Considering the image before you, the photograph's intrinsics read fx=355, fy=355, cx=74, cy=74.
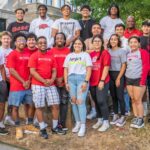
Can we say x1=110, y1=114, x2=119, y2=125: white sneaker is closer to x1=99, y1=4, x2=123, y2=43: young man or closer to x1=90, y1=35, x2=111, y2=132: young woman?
x1=90, y1=35, x2=111, y2=132: young woman

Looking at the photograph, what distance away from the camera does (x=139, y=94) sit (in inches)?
272

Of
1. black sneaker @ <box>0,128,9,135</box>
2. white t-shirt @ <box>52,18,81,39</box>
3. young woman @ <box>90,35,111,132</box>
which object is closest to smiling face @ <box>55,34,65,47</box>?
young woman @ <box>90,35,111,132</box>

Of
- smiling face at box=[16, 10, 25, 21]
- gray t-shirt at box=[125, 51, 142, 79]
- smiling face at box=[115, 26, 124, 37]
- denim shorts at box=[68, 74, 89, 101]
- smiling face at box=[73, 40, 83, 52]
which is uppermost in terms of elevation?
smiling face at box=[16, 10, 25, 21]

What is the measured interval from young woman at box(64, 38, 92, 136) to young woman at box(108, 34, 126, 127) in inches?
24.2

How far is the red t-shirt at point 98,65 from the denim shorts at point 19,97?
4.26 ft

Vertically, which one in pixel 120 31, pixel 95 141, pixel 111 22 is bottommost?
pixel 95 141

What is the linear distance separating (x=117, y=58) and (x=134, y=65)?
38 cm

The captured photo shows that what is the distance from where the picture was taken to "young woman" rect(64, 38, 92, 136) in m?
6.84

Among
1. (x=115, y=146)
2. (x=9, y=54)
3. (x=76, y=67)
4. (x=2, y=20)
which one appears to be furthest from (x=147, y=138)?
(x=2, y=20)

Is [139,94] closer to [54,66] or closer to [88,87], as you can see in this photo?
[88,87]

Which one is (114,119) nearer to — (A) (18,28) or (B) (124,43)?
(B) (124,43)

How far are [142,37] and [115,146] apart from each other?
234 centimetres

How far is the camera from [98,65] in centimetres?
702

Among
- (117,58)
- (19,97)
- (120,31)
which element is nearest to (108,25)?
(120,31)
